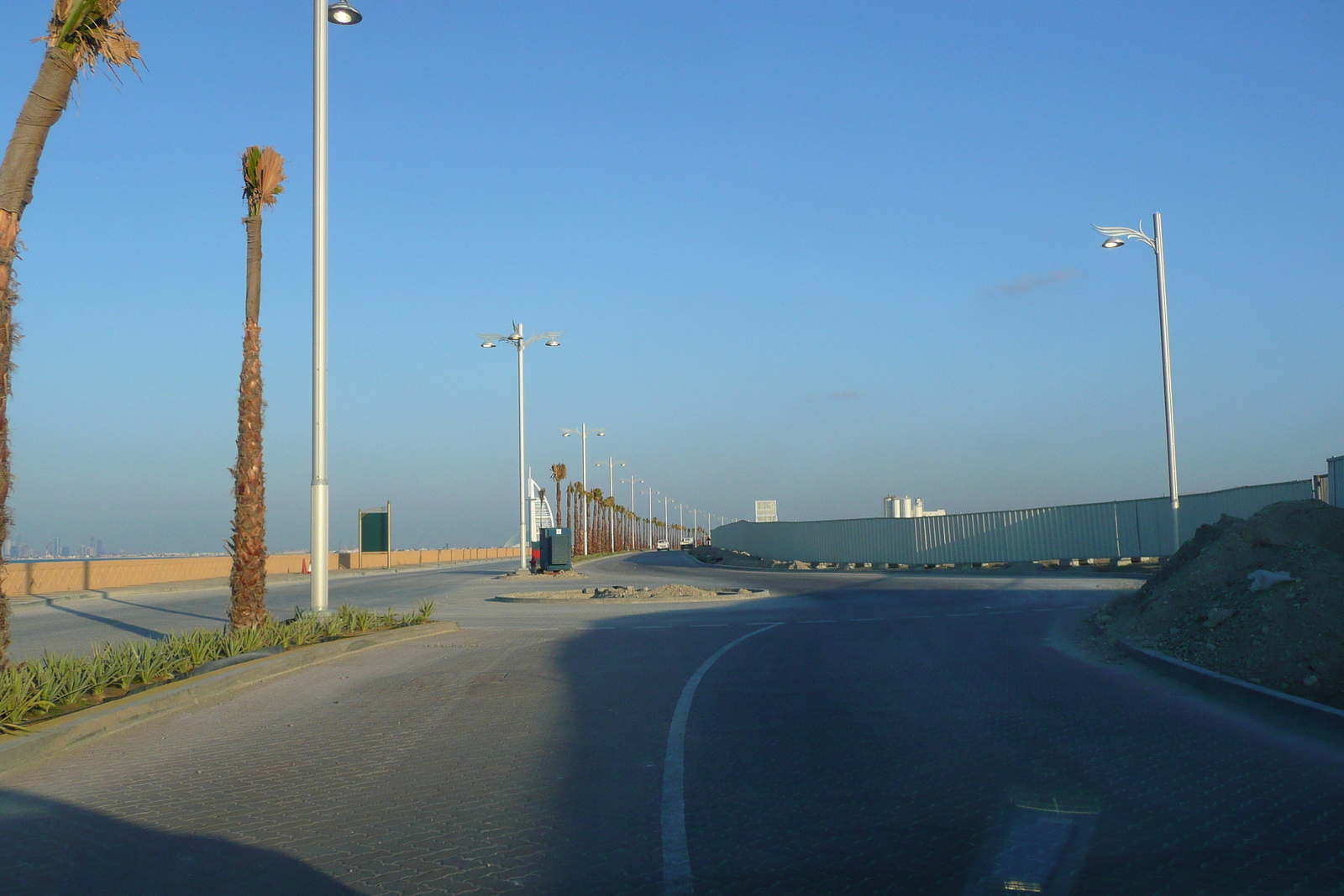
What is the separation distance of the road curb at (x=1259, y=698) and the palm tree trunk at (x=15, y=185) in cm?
1170

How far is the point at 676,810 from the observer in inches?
241

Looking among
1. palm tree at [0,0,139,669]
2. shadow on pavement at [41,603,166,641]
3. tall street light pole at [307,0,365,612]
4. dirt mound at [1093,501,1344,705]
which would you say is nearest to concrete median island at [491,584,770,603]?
shadow on pavement at [41,603,166,641]

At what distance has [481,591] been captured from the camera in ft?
105

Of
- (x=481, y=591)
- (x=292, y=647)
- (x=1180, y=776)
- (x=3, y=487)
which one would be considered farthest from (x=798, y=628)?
(x=481, y=591)

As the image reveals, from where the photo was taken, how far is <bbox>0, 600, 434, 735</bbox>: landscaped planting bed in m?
8.57

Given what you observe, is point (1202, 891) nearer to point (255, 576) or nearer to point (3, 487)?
point (3, 487)

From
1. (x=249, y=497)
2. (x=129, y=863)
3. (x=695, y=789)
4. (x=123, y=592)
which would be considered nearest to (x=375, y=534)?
(x=123, y=592)

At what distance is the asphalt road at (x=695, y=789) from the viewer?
5.05m

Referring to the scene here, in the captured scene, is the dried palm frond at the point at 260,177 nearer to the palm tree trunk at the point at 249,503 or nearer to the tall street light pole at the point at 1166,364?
the palm tree trunk at the point at 249,503

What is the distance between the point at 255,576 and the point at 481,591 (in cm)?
1727

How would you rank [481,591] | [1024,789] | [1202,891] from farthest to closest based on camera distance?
[481,591] → [1024,789] → [1202,891]

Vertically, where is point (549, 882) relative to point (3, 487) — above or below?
below

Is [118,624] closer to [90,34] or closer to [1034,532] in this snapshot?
[90,34]

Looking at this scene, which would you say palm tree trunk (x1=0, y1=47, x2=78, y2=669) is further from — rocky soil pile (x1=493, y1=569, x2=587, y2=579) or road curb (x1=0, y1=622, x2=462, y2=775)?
rocky soil pile (x1=493, y1=569, x2=587, y2=579)
